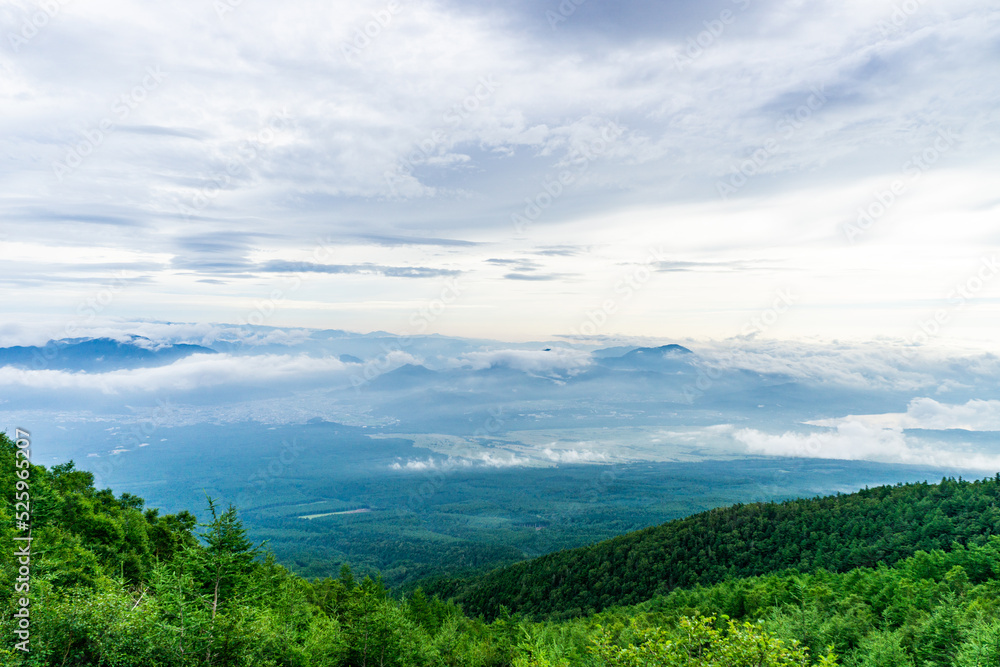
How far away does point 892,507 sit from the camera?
88.8 meters

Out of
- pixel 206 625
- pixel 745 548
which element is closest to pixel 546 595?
pixel 745 548

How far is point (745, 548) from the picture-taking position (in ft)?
300

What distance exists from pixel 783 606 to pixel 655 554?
46.5m

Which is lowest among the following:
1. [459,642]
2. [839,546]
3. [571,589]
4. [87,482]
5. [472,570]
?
[472,570]

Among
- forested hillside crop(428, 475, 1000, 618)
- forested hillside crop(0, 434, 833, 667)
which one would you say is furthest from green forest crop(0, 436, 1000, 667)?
forested hillside crop(428, 475, 1000, 618)

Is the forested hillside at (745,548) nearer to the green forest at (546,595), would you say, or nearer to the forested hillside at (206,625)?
the green forest at (546,595)

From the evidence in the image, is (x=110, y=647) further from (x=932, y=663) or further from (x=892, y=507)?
(x=892, y=507)

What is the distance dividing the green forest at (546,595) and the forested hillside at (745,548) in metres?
0.41

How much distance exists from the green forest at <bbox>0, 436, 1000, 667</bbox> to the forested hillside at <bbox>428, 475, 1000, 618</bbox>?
0.41 metres

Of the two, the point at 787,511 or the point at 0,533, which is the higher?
the point at 0,533

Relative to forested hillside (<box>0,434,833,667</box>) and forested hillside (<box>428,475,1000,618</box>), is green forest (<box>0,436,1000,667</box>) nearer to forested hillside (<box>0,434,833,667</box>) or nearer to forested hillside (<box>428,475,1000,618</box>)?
forested hillside (<box>0,434,833,667</box>)

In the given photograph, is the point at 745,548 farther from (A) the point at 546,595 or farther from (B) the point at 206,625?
(B) the point at 206,625

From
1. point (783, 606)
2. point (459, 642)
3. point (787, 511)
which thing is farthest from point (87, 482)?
point (787, 511)

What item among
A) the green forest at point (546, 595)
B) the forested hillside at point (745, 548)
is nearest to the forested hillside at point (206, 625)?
the green forest at point (546, 595)
